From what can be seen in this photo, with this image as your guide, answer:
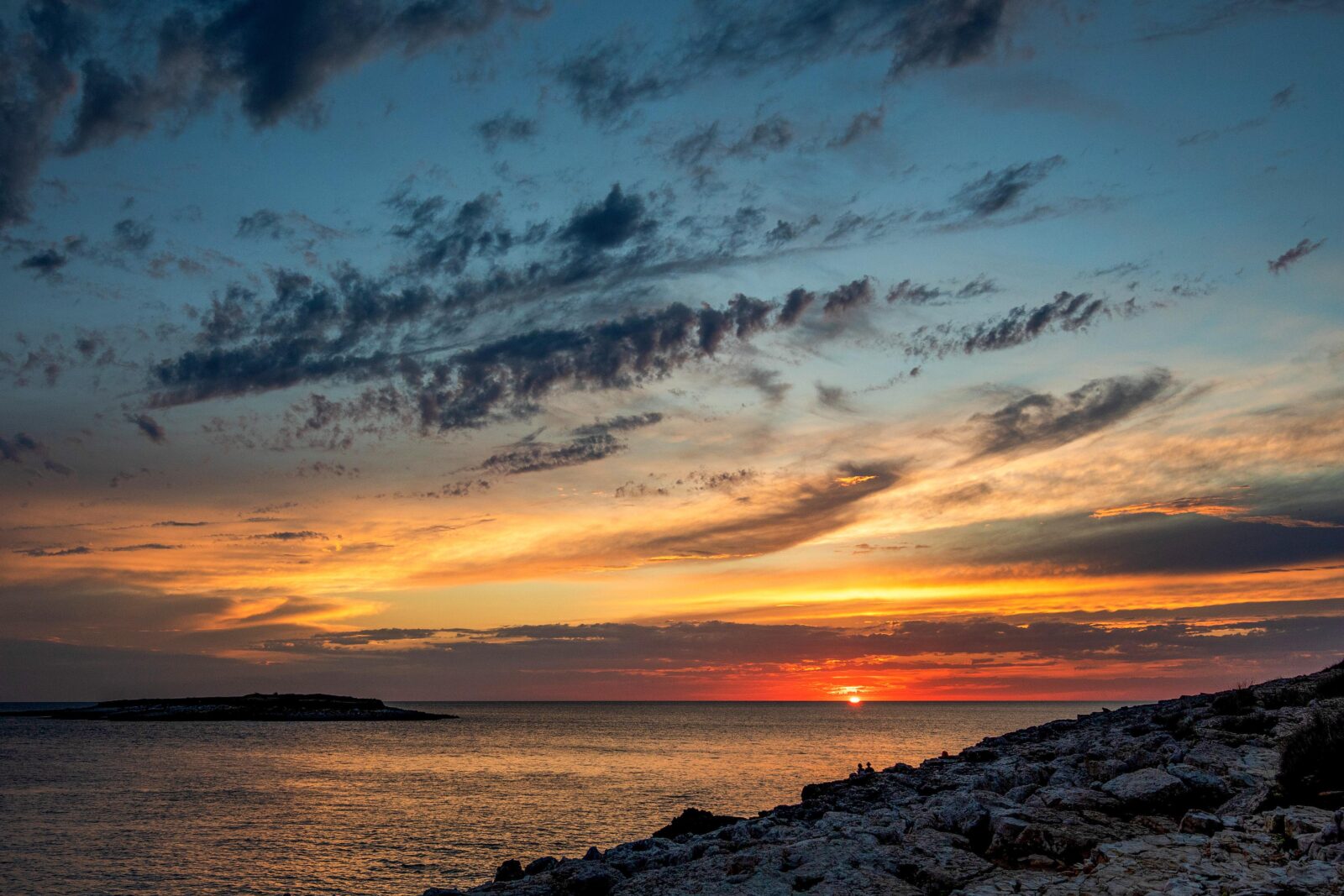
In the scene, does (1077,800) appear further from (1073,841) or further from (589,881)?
(589,881)

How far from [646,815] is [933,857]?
29.9 meters

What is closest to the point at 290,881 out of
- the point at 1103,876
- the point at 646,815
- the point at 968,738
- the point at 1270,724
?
the point at 646,815

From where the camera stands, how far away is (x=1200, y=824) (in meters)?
11.5

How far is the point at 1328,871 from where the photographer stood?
342 inches

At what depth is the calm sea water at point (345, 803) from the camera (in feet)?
93.1

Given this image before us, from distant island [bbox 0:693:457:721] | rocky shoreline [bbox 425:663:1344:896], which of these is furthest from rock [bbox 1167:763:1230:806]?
distant island [bbox 0:693:457:721]

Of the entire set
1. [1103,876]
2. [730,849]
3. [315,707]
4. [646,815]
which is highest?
[1103,876]

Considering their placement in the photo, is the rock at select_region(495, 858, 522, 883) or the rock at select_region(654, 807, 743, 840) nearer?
the rock at select_region(495, 858, 522, 883)

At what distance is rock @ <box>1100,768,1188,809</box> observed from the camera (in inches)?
509

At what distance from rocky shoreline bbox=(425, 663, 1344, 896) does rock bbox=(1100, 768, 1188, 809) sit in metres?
0.02

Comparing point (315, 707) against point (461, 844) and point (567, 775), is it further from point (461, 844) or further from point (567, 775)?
point (461, 844)

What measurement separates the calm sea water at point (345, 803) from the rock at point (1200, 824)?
68.8 ft

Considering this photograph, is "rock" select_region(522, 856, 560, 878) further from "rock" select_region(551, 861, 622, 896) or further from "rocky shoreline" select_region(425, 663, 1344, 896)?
"rock" select_region(551, 861, 622, 896)

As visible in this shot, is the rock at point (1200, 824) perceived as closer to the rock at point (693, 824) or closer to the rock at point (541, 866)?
the rock at point (541, 866)
